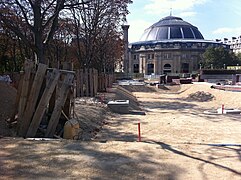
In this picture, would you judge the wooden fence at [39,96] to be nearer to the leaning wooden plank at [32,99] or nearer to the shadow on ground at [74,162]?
the leaning wooden plank at [32,99]

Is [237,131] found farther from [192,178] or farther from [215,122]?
[192,178]

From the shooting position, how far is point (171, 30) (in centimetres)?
14762

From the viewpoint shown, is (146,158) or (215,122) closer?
(146,158)

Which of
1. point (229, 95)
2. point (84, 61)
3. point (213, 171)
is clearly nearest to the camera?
point (213, 171)

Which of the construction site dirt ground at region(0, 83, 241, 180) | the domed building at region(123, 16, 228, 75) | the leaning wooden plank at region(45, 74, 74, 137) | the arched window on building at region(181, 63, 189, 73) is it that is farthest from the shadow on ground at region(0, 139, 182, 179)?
the arched window on building at region(181, 63, 189, 73)

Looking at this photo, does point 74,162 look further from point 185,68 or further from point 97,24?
point 185,68

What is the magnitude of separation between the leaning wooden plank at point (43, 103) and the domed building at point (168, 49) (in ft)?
398

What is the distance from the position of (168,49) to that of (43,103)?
130 meters

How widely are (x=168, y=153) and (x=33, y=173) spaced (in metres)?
3.42

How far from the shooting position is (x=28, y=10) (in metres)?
27.5

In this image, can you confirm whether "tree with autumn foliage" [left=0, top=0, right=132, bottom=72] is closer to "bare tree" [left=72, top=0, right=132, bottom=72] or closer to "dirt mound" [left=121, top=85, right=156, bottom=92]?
"bare tree" [left=72, top=0, right=132, bottom=72]

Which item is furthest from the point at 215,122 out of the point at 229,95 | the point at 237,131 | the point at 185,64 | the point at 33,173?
the point at 185,64

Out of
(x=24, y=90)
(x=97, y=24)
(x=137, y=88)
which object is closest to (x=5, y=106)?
(x=24, y=90)

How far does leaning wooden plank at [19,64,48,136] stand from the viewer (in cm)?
1117
